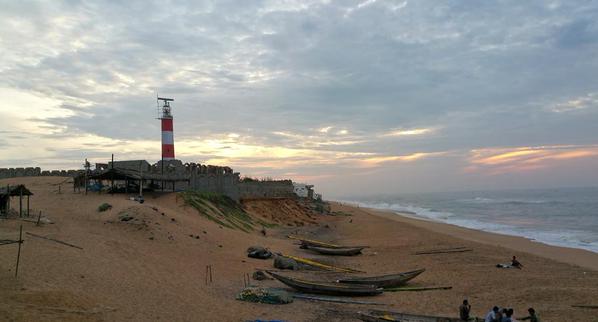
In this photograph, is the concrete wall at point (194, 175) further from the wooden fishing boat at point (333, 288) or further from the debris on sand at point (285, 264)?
the wooden fishing boat at point (333, 288)

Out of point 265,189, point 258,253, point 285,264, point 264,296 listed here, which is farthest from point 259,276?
point 265,189

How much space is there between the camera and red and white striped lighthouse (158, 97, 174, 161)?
40156 mm

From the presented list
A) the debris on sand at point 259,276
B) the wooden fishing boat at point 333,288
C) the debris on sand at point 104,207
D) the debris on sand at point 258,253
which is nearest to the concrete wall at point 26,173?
the debris on sand at point 104,207

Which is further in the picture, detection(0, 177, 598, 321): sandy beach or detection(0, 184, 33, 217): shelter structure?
detection(0, 184, 33, 217): shelter structure

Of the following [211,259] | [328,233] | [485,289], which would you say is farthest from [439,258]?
[328,233]

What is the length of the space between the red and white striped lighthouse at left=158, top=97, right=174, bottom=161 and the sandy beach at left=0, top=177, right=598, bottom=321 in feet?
30.4

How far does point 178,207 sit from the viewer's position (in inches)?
1152

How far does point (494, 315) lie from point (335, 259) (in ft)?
46.4

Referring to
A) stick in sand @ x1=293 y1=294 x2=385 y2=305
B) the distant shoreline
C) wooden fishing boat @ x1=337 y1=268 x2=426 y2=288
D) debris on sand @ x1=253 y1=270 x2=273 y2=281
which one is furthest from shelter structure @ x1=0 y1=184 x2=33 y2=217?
the distant shoreline

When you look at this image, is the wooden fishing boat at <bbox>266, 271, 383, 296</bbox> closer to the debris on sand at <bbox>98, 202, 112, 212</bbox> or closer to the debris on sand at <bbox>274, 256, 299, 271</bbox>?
the debris on sand at <bbox>274, 256, 299, 271</bbox>

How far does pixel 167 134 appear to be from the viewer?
4038cm

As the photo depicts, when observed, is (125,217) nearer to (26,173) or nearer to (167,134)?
(167,134)

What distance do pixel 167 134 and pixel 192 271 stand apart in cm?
2451

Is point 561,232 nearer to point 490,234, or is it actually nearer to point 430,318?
point 490,234
